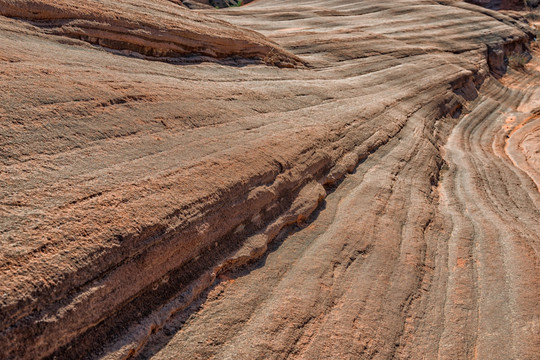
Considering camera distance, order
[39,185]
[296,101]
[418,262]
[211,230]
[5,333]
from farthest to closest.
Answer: [296,101]
[418,262]
[211,230]
[39,185]
[5,333]

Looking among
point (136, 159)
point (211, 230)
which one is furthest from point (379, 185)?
point (136, 159)

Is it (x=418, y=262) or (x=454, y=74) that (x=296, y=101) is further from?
(x=454, y=74)

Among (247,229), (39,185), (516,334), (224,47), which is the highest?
(224,47)

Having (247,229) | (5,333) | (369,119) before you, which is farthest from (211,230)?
(369,119)

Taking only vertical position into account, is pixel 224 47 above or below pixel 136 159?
above

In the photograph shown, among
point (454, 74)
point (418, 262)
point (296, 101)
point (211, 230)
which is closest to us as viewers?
point (211, 230)

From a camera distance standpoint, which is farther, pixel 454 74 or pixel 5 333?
pixel 454 74
